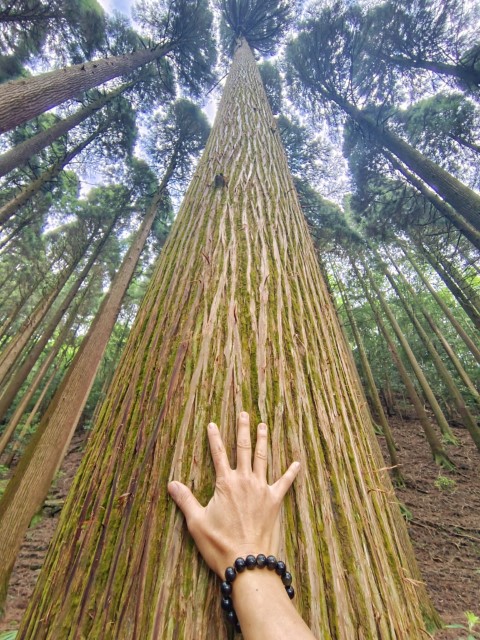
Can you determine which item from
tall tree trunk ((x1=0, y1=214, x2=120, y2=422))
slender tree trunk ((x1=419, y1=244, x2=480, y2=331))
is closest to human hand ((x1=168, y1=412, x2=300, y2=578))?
slender tree trunk ((x1=419, y1=244, x2=480, y2=331))

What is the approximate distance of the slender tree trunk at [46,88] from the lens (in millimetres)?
4242

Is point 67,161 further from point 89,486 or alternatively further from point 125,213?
point 89,486

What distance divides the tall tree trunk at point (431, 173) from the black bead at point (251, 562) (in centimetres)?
676

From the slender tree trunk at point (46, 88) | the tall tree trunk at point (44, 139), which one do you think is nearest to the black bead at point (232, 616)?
the slender tree trunk at point (46, 88)

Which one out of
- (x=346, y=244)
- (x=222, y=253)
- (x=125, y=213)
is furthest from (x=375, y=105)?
(x=222, y=253)

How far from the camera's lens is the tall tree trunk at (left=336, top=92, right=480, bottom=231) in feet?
17.4

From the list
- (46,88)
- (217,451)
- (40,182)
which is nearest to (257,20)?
(46,88)

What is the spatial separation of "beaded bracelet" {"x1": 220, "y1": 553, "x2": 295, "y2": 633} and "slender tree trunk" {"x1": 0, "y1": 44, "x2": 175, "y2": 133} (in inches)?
243

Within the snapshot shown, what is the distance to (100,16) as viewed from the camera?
318 inches

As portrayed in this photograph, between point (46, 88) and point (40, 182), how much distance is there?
4.61 meters

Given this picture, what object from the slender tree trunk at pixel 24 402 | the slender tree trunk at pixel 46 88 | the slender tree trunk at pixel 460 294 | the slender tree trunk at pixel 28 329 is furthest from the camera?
the slender tree trunk at pixel 24 402

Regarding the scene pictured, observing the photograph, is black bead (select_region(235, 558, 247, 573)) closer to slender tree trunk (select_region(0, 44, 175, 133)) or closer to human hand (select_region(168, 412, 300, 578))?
human hand (select_region(168, 412, 300, 578))

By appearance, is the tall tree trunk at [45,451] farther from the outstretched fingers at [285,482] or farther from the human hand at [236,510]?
the outstretched fingers at [285,482]

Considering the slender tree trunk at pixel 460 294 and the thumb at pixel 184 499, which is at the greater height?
the slender tree trunk at pixel 460 294
